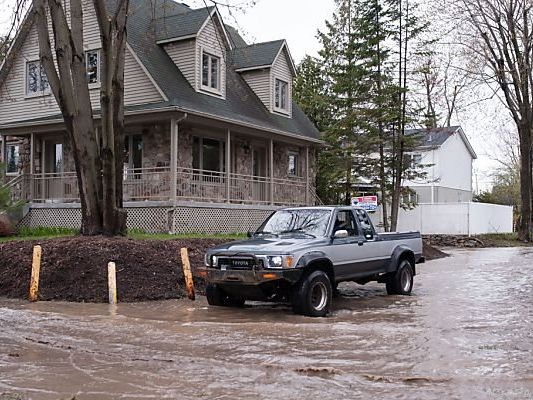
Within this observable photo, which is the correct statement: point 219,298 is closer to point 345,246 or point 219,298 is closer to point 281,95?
point 345,246

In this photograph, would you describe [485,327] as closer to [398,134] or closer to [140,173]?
[140,173]

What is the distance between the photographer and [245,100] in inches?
1066

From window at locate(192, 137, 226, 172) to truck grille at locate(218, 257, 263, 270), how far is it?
45.9ft

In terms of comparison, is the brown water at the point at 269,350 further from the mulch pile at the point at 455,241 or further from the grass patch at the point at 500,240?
the grass patch at the point at 500,240

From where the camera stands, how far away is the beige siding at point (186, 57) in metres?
24.1

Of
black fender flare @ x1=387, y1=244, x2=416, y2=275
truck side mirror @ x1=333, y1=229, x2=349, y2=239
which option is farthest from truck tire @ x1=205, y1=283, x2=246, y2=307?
black fender flare @ x1=387, y1=244, x2=416, y2=275

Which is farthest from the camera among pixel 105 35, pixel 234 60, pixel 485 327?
pixel 234 60

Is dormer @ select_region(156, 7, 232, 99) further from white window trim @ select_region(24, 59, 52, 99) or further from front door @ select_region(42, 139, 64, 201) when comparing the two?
front door @ select_region(42, 139, 64, 201)

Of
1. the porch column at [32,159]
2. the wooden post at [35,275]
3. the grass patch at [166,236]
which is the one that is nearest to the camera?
the wooden post at [35,275]

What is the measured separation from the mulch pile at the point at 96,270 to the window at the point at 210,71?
11433 mm

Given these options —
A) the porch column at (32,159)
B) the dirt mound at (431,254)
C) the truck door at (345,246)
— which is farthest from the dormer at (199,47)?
the truck door at (345,246)

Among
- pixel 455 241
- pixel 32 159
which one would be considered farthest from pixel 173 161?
pixel 455 241

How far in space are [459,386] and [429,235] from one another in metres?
28.1

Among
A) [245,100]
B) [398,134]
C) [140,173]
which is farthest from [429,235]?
[140,173]
